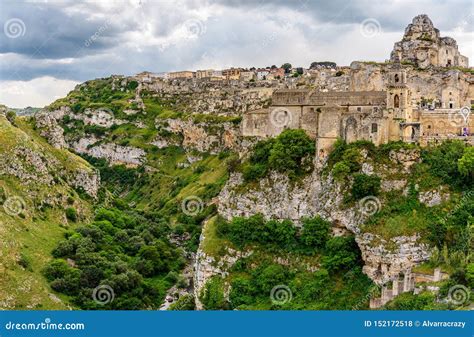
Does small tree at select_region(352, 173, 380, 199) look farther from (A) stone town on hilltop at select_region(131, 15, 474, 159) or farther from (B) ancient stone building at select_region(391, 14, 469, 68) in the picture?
(B) ancient stone building at select_region(391, 14, 469, 68)

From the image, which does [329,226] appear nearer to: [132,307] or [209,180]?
[132,307]

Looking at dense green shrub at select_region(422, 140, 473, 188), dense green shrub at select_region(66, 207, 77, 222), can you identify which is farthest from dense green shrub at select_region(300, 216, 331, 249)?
dense green shrub at select_region(66, 207, 77, 222)

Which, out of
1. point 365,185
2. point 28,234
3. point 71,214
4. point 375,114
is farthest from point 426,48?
point 28,234

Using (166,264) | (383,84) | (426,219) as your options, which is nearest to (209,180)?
(166,264)

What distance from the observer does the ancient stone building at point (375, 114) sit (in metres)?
56.4

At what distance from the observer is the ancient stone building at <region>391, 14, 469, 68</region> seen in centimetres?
7731

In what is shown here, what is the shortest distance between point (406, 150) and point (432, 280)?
11.6m

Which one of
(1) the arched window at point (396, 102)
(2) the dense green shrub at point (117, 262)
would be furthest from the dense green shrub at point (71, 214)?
(1) the arched window at point (396, 102)

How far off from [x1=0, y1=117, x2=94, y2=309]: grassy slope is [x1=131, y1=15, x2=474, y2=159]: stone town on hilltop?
24.4 metres

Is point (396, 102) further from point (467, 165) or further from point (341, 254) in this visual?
point (341, 254)

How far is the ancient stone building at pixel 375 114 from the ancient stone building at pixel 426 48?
9.63 meters

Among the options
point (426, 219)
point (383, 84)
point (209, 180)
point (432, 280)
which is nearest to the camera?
point (432, 280)

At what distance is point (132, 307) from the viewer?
64625 millimetres

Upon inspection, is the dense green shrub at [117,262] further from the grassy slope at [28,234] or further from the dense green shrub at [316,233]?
the dense green shrub at [316,233]
